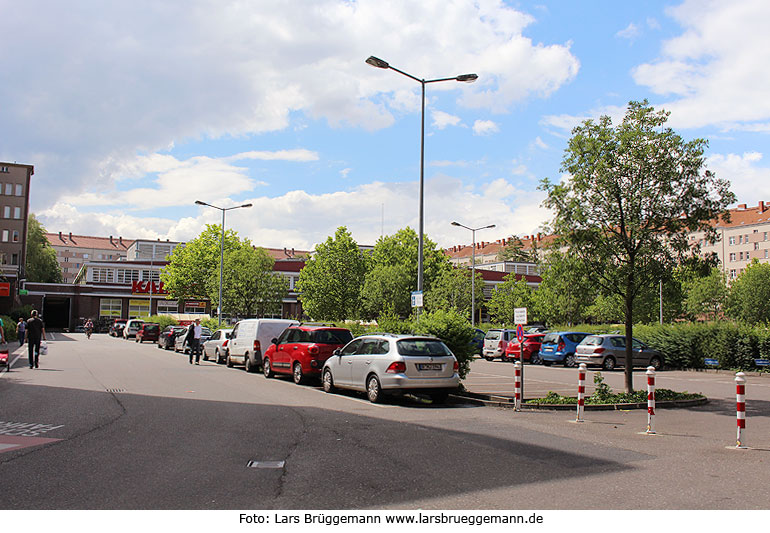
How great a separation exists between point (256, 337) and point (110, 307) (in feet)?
221

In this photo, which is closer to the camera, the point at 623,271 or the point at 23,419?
the point at 23,419

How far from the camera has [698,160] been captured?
1467cm

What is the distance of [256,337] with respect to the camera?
23078 mm

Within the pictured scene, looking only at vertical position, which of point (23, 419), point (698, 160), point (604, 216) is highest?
point (698, 160)

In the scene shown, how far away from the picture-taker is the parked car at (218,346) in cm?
2756

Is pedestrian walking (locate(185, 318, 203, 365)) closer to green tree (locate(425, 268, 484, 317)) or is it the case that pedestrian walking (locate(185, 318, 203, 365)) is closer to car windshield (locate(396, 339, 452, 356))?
car windshield (locate(396, 339, 452, 356))

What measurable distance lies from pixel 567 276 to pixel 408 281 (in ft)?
164

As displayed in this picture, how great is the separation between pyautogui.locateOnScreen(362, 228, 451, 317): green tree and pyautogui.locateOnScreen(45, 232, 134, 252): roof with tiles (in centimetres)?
10784

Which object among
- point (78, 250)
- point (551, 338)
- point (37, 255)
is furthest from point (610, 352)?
point (78, 250)

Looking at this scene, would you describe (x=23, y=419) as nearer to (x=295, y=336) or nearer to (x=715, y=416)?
(x=295, y=336)

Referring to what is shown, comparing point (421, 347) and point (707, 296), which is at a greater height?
point (707, 296)

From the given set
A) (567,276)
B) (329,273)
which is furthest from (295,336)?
(329,273)

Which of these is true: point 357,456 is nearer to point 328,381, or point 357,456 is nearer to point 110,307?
point 328,381

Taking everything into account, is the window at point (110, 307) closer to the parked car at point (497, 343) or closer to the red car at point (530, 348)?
the parked car at point (497, 343)
